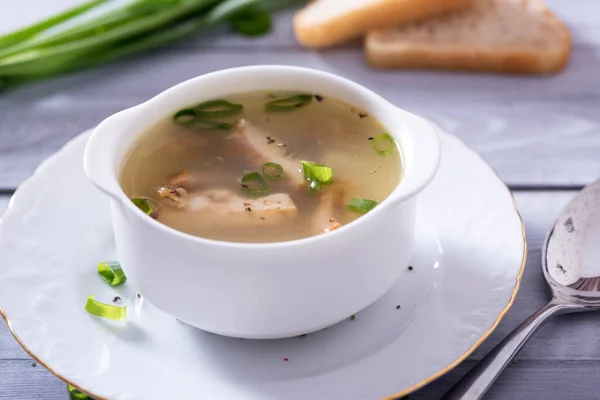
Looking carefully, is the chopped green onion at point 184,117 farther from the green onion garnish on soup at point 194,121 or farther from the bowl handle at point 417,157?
the bowl handle at point 417,157

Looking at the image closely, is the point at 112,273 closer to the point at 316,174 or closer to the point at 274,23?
the point at 316,174

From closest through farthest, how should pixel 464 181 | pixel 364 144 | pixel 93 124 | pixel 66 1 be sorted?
pixel 364 144, pixel 464 181, pixel 93 124, pixel 66 1

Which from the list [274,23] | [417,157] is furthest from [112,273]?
[274,23]

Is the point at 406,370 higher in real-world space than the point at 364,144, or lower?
lower

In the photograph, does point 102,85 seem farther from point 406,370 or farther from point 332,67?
point 406,370

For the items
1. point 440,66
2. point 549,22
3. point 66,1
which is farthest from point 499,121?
point 66,1

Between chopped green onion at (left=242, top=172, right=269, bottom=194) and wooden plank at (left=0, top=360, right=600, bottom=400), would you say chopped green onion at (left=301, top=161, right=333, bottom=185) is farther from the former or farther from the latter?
wooden plank at (left=0, top=360, right=600, bottom=400)
